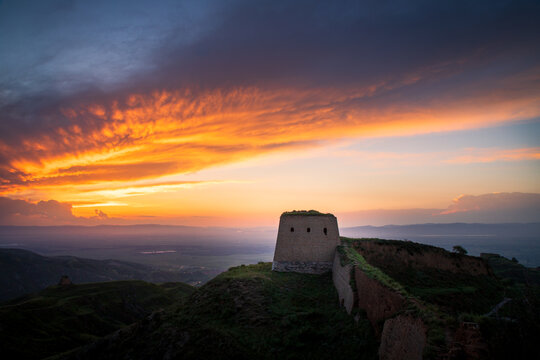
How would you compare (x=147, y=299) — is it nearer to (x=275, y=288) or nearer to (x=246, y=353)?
(x=275, y=288)

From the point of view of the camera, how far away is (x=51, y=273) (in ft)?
529

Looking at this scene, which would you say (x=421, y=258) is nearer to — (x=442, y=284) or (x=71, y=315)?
(x=442, y=284)

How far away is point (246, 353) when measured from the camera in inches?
545

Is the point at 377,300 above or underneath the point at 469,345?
underneath

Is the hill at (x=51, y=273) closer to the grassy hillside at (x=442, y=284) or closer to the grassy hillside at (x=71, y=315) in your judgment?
the grassy hillside at (x=71, y=315)

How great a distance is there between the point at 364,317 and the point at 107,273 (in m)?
204

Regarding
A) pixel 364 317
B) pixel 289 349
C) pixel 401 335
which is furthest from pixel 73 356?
pixel 401 335

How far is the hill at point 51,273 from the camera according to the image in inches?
5512

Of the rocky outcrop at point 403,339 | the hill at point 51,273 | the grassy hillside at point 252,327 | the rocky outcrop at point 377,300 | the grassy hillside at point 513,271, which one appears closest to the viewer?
the rocky outcrop at point 403,339

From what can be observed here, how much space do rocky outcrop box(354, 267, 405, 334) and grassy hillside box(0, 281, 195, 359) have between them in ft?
56.7

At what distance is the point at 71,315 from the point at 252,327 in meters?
42.5

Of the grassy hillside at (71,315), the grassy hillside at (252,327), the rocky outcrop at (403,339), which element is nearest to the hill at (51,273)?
the grassy hillside at (71,315)

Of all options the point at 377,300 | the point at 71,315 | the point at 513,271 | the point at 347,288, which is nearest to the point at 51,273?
the point at 71,315

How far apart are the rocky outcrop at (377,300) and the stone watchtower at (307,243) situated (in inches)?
461
